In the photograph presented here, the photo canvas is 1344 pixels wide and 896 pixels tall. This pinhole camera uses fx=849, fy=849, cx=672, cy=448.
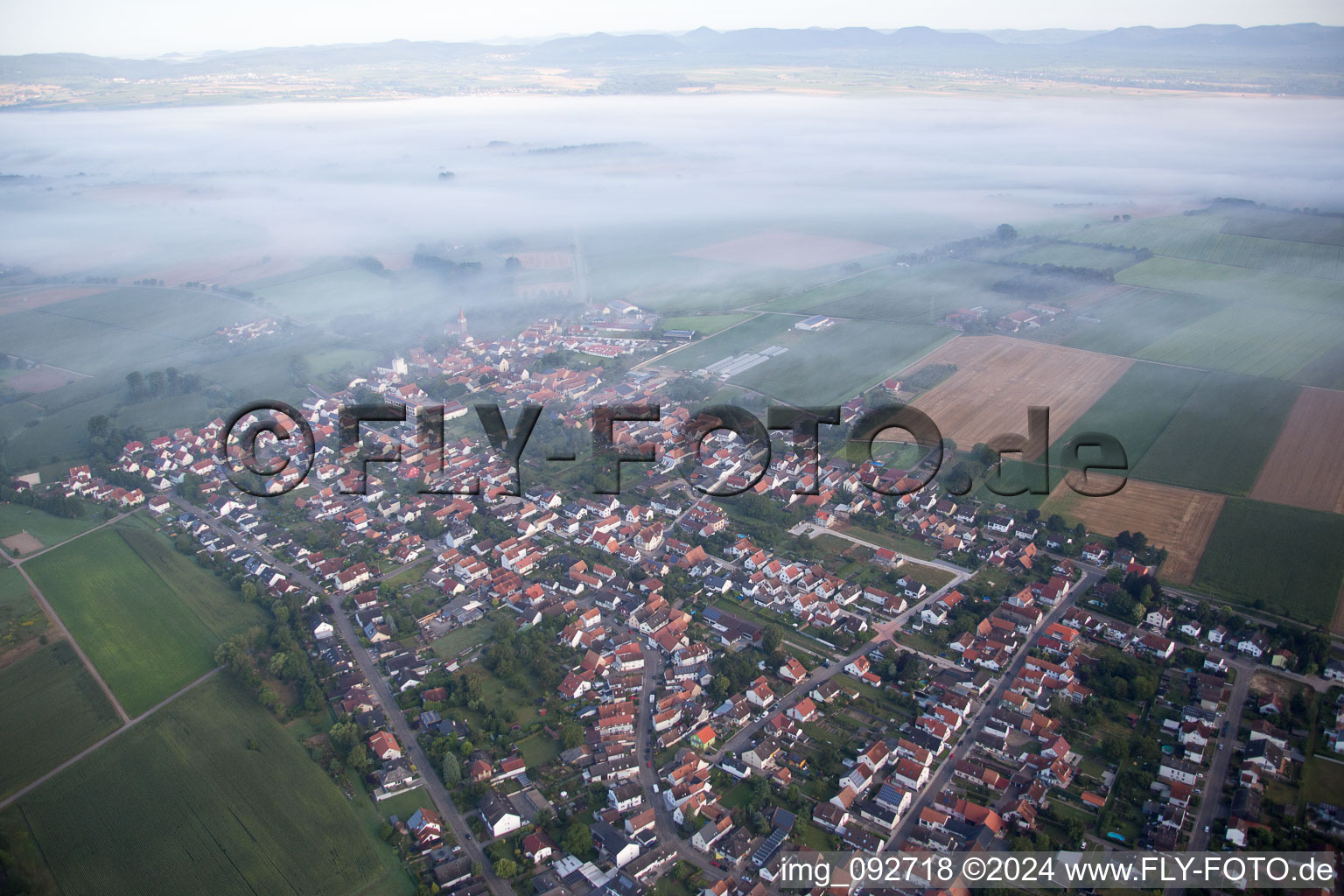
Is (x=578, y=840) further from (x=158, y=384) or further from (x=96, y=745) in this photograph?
(x=158, y=384)

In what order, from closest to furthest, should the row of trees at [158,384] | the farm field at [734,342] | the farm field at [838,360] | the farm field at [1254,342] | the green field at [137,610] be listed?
the green field at [137,610], the farm field at [1254,342], the farm field at [838,360], the row of trees at [158,384], the farm field at [734,342]

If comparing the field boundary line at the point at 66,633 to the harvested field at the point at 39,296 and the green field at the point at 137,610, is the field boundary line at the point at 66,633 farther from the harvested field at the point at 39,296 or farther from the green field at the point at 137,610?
the harvested field at the point at 39,296

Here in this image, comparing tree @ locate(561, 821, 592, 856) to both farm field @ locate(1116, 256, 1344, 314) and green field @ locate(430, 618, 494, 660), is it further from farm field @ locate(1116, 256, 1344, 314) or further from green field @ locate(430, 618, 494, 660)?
farm field @ locate(1116, 256, 1344, 314)

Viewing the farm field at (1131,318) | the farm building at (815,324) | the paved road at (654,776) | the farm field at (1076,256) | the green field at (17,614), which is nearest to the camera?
the paved road at (654,776)

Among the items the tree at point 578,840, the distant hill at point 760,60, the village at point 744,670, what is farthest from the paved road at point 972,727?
the distant hill at point 760,60

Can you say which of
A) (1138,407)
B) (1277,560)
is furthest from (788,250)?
(1277,560)

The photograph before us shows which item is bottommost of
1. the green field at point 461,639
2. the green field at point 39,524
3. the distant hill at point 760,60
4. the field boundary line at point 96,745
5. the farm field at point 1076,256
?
the green field at point 461,639

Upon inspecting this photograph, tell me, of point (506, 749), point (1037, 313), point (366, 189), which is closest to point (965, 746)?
point (506, 749)

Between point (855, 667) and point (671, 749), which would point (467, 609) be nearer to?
point (671, 749)

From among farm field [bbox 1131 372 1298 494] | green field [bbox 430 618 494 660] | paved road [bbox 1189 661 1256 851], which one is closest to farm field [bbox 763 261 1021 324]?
farm field [bbox 1131 372 1298 494]
